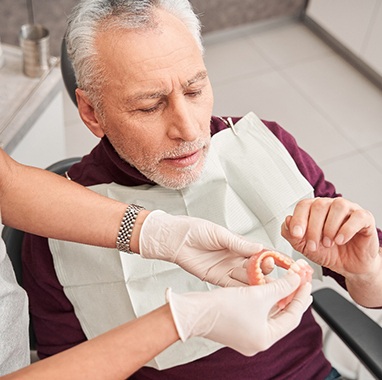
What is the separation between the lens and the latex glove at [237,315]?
906 mm

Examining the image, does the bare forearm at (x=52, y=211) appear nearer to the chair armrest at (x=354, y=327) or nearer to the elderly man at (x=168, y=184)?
the elderly man at (x=168, y=184)

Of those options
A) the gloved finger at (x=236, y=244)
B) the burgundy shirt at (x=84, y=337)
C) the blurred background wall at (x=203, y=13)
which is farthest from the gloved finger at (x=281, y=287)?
the blurred background wall at (x=203, y=13)

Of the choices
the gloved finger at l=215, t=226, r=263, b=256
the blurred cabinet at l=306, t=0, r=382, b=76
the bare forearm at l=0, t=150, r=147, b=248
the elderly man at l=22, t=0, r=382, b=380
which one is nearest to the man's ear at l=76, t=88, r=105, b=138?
the elderly man at l=22, t=0, r=382, b=380

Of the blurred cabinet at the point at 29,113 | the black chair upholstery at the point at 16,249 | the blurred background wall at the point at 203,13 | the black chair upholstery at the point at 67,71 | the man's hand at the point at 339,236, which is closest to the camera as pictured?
the man's hand at the point at 339,236

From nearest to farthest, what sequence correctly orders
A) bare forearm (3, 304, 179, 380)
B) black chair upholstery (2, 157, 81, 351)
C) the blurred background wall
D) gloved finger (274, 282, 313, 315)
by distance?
bare forearm (3, 304, 179, 380), gloved finger (274, 282, 313, 315), black chair upholstery (2, 157, 81, 351), the blurred background wall

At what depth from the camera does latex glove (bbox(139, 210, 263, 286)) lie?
1.11 meters

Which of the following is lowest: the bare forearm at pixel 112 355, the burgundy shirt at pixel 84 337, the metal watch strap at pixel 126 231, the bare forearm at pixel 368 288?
the burgundy shirt at pixel 84 337

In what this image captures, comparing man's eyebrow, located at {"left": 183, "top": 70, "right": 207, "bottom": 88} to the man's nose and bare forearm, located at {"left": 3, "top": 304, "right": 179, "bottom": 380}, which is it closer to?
the man's nose

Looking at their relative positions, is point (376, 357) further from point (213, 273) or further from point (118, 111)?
point (118, 111)

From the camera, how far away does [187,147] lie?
1234 millimetres

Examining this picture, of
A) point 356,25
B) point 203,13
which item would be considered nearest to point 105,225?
point 203,13

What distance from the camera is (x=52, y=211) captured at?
3.88ft

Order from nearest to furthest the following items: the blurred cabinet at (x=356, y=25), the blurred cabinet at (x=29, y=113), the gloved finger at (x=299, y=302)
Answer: the gloved finger at (x=299, y=302) < the blurred cabinet at (x=29, y=113) < the blurred cabinet at (x=356, y=25)

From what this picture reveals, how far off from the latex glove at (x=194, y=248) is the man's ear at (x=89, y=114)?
30 cm
